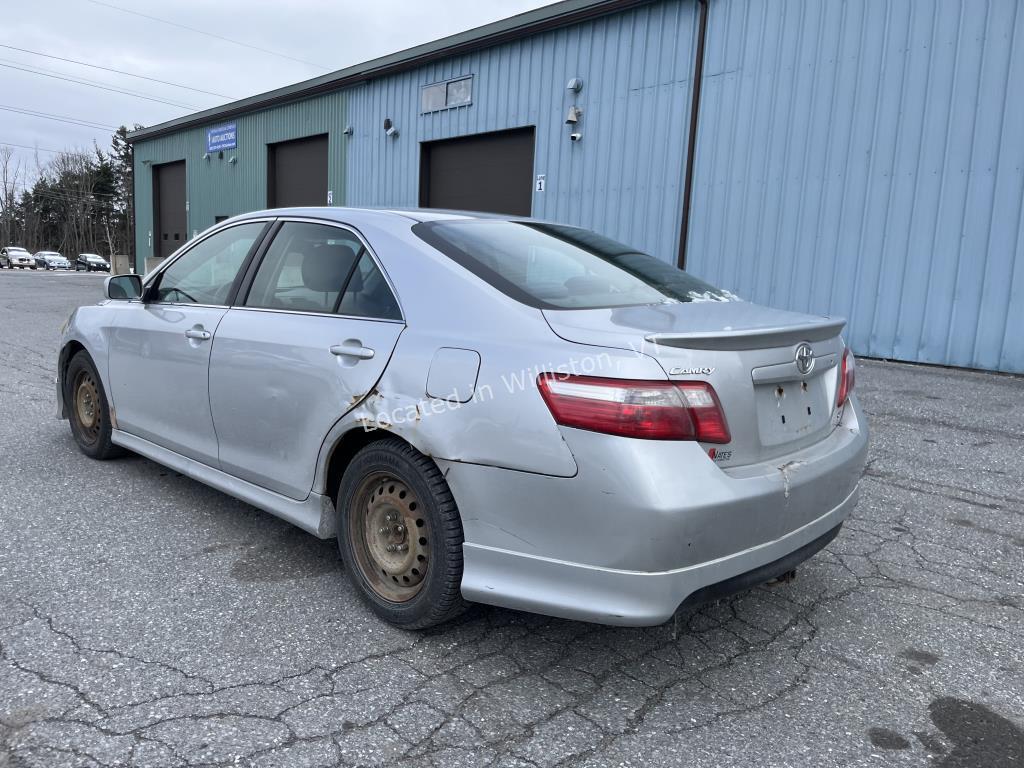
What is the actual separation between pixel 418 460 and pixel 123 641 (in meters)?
1.15

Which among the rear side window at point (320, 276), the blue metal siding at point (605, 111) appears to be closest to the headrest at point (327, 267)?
the rear side window at point (320, 276)

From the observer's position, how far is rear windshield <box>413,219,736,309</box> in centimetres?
265

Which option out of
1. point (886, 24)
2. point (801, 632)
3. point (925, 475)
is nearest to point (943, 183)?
point (886, 24)

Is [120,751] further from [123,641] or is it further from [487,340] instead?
[487,340]

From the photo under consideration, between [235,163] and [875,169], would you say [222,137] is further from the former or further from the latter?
[875,169]

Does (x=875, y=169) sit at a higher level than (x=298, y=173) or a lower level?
lower

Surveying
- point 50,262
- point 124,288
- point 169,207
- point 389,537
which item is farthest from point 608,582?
point 50,262

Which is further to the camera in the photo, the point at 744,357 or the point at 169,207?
the point at 169,207

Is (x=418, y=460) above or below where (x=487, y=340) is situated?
below

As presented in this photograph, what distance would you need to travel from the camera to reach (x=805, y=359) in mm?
2516

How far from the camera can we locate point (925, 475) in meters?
4.71

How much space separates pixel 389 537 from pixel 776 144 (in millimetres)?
9148

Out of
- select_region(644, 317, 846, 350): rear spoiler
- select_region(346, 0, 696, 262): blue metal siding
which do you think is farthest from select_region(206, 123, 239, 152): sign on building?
select_region(644, 317, 846, 350): rear spoiler

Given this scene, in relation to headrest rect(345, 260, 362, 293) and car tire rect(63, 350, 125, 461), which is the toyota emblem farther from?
car tire rect(63, 350, 125, 461)
